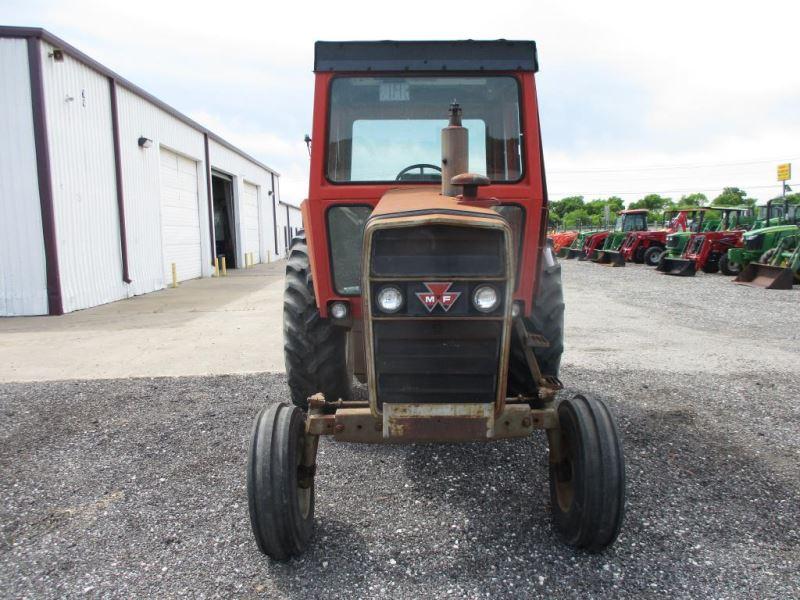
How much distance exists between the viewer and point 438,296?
2.50 metres

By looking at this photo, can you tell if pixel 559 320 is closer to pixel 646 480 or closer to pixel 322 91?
pixel 646 480

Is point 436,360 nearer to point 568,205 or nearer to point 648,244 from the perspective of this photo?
point 648,244

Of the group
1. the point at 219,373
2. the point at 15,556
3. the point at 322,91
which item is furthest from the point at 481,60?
the point at 219,373

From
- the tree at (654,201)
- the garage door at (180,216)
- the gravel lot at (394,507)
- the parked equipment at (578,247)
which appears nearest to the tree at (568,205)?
the tree at (654,201)

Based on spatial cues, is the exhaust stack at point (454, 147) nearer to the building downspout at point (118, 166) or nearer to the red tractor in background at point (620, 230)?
the building downspout at point (118, 166)

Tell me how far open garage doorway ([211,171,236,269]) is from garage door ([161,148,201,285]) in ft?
17.0

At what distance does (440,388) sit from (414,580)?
2.69ft

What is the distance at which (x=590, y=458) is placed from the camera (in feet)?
8.43

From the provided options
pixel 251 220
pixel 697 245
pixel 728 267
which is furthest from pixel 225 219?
pixel 728 267

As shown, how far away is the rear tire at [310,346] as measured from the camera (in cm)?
376

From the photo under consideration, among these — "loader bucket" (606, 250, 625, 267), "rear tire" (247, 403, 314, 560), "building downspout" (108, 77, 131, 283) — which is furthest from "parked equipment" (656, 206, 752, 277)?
"rear tire" (247, 403, 314, 560)

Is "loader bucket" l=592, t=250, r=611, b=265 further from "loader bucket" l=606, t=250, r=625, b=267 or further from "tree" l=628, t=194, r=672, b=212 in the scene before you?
"tree" l=628, t=194, r=672, b=212

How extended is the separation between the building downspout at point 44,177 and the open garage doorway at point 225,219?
14.3 m

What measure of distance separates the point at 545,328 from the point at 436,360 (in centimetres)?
158
